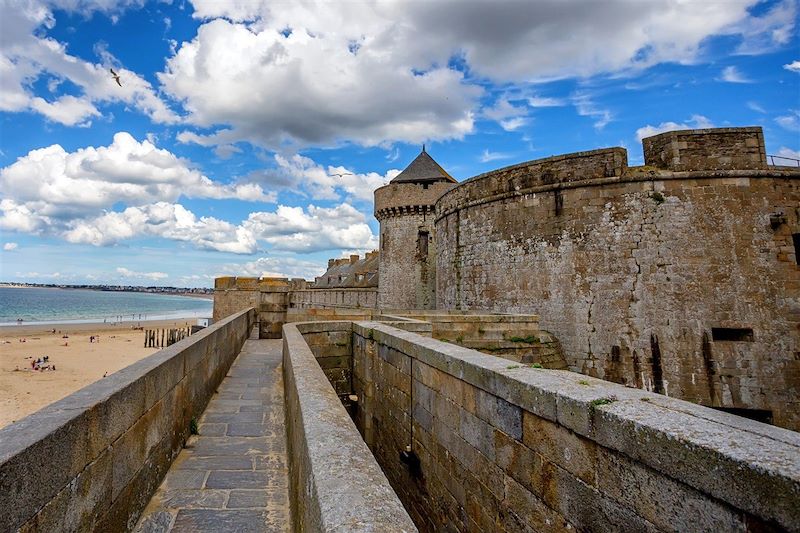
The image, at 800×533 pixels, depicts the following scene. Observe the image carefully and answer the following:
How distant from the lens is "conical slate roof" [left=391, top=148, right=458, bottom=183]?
2791 cm

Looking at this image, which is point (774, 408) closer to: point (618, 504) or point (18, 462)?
point (618, 504)

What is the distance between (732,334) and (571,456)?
403 inches

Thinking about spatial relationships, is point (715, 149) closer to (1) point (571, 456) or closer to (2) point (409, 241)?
(1) point (571, 456)

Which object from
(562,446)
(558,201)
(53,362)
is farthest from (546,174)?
(53,362)

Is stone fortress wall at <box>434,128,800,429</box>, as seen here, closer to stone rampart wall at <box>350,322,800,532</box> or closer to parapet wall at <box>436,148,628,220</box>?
parapet wall at <box>436,148,628,220</box>

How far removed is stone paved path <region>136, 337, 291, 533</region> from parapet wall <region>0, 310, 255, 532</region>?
0.18m

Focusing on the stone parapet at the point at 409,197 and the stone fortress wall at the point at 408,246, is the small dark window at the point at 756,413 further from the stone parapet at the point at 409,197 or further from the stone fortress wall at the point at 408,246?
the stone parapet at the point at 409,197

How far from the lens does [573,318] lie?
11.5 m

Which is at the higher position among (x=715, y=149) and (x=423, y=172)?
(x=423, y=172)

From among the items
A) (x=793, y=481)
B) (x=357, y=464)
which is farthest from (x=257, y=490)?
(x=793, y=481)

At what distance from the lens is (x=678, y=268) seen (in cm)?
1045

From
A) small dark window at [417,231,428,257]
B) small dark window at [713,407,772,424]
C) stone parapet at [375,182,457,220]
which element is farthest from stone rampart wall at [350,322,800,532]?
stone parapet at [375,182,457,220]

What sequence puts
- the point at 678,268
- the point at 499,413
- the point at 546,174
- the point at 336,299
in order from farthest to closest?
1. the point at 336,299
2. the point at 546,174
3. the point at 678,268
4. the point at 499,413

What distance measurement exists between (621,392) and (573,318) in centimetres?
938
